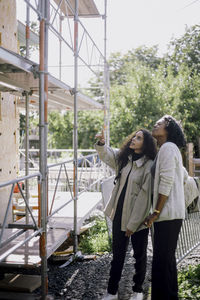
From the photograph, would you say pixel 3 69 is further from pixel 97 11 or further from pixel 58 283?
pixel 97 11

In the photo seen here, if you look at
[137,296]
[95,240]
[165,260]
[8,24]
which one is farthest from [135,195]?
[8,24]

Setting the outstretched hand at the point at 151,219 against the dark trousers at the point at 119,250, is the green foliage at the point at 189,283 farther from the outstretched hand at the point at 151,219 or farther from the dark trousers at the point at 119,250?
the outstretched hand at the point at 151,219

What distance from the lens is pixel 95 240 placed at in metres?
6.37

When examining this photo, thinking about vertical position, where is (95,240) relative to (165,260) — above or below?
below

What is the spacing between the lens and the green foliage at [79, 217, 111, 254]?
602 cm

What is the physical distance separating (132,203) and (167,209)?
49 centimetres

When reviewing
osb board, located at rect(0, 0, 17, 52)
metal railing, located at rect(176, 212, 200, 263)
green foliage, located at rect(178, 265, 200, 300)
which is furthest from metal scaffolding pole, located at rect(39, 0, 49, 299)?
metal railing, located at rect(176, 212, 200, 263)

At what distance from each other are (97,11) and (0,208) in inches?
204

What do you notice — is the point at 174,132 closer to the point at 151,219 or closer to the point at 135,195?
the point at 135,195

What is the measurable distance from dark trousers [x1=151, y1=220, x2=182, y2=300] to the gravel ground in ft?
2.06

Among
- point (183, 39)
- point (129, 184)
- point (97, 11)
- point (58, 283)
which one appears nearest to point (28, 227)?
point (58, 283)

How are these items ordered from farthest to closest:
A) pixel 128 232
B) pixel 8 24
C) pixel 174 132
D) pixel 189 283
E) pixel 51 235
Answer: pixel 8 24, pixel 51 235, pixel 189 283, pixel 128 232, pixel 174 132

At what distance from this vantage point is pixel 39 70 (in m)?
3.88

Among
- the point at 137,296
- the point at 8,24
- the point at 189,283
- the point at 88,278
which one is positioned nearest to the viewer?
the point at 137,296
